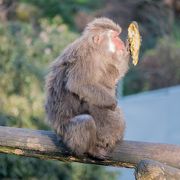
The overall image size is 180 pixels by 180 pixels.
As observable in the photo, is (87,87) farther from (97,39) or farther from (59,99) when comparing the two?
(97,39)

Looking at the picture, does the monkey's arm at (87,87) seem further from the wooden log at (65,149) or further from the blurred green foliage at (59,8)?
the blurred green foliage at (59,8)

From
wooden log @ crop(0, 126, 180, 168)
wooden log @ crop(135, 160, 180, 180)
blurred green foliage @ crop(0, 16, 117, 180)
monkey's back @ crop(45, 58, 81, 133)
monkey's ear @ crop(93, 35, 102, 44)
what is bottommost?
blurred green foliage @ crop(0, 16, 117, 180)

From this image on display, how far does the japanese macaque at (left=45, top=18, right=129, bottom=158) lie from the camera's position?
4.54m

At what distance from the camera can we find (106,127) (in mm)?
4648

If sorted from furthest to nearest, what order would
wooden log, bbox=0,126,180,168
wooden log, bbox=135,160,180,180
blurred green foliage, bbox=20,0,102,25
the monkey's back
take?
blurred green foliage, bbox=20,0,102,25 < the monkey's back < wooden log, bbox=0,126,180,168 < wooden log, bbox=135,160,180,180

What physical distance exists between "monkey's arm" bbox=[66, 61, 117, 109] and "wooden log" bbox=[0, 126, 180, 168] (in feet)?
1.09

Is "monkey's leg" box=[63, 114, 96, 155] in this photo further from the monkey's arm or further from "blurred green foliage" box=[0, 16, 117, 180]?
"blurred green foliage" box=[0, 16, 117, 180]

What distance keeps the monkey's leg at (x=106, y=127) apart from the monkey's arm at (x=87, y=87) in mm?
63

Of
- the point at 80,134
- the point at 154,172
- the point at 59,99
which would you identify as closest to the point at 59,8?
the point at 59,99

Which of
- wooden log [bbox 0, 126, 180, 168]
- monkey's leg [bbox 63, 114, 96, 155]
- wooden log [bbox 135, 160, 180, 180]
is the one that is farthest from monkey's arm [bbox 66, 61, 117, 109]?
wooden log [bbox 135, 160, 180, 180]

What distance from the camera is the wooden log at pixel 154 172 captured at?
3791 mm

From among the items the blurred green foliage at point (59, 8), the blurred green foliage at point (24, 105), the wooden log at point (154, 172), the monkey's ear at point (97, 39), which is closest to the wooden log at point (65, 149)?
the wooden log at point (154, 172)

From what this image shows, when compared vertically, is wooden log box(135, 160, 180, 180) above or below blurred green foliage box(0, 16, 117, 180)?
above

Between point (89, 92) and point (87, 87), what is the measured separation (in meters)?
0.04
